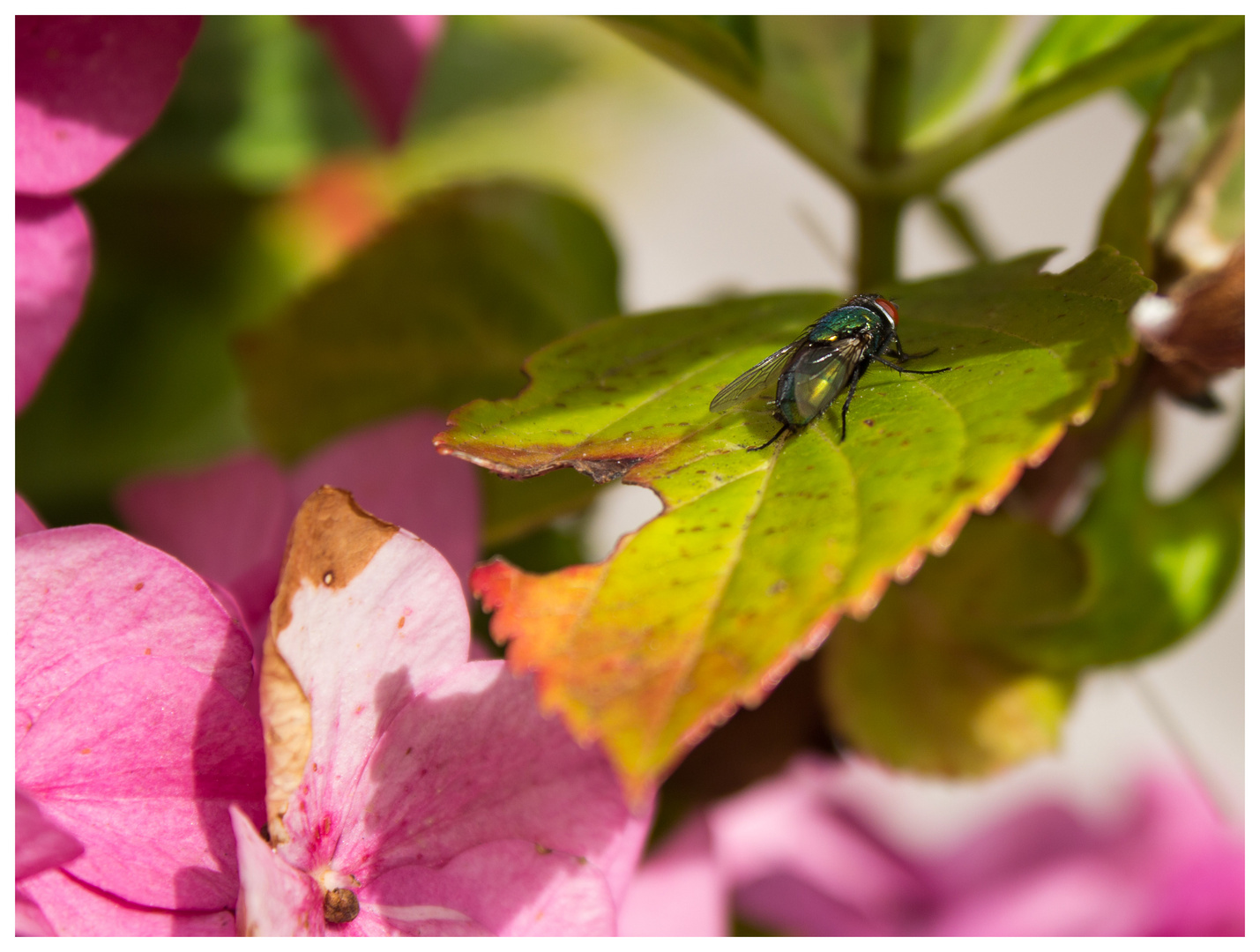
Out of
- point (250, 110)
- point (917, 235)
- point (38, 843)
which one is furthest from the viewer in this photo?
point (917, 235)

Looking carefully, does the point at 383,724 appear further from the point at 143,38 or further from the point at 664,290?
the point at 664,290

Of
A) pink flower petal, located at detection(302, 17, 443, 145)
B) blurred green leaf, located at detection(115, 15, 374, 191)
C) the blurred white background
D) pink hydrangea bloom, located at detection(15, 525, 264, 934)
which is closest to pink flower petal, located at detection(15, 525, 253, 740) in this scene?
pink hydrangea bloom, located at detection(15, 525, 264, 934)

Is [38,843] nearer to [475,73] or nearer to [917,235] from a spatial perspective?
[475,73]

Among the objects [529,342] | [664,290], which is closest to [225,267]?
[529,342]

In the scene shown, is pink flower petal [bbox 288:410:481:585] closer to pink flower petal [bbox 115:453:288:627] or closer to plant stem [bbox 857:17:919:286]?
pink flower petal [bbox 115:453:288:627]

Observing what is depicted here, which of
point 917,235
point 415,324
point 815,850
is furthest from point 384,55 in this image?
point 917,235

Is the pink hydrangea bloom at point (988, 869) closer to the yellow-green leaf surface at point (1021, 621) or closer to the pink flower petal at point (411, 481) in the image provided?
the yellow-green leaf surface at point (1021, 621)

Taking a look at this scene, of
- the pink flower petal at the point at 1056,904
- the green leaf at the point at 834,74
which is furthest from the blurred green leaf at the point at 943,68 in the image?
the pink flower petal at the point at 1056,904
